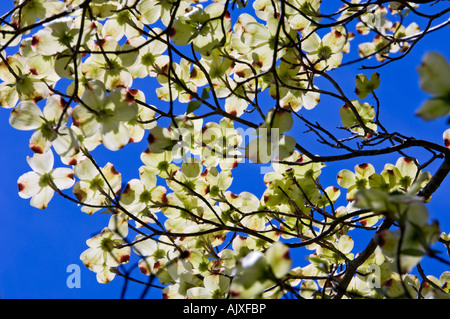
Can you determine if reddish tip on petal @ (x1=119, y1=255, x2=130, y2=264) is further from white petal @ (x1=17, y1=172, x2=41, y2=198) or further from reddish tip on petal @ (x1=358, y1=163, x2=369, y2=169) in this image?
reddish tip on petal @ (x1=358, y1=163, x2=369, y2=169)

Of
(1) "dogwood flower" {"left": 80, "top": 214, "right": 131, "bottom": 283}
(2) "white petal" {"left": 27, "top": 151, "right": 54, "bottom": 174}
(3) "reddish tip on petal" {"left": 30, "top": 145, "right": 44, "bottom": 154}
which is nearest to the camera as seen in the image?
(3) "reddish tip on petal" {"left": 30, "top": 145, "right": 44, "bottom": 154}

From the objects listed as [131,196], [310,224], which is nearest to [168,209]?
[131,196]


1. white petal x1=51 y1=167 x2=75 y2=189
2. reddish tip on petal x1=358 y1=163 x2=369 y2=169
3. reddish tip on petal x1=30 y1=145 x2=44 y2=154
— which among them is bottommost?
reddish tip on petal x1=30 y1=145 x2=44 y2=154

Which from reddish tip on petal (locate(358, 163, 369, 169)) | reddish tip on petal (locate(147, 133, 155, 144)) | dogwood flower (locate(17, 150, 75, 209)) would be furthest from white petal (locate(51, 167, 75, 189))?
reddish tip on petal (locate(358, 163, 369, 169))

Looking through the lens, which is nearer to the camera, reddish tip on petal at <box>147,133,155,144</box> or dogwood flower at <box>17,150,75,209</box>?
reddish tip on petal at <box>147,133,155,144</box>

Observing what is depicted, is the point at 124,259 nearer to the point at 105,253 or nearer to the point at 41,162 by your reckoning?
the point at 105,253

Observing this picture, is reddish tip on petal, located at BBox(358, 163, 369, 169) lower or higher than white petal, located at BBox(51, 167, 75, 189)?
higher

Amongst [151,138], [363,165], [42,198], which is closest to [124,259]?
[42,198]

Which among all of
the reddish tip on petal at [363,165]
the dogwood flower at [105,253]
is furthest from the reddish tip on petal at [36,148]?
the reddish tip on petal at [363,165]

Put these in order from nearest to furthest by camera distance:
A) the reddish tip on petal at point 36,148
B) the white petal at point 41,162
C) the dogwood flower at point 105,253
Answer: the reddish tip on petal at point 36,148
the white petal at point 41,162
the dogwood flower at point 105,253

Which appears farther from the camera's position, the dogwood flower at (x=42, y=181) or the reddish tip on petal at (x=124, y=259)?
the reddish tip on petal at (x=124, y=259)

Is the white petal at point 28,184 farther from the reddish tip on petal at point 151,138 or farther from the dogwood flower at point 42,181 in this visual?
the reddish tip on petal at point 151,138

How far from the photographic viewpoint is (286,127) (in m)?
0.65
